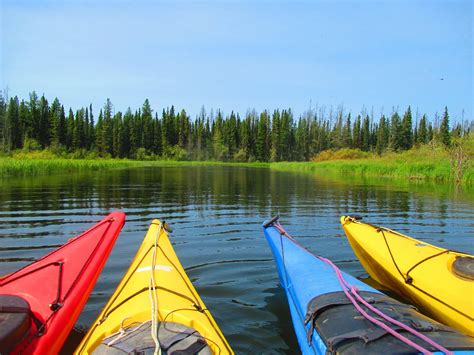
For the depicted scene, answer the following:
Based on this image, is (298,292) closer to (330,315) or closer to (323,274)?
(323,274)

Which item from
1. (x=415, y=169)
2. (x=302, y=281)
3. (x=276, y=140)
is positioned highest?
(x=276, y=140)

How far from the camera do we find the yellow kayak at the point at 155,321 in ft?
7.96

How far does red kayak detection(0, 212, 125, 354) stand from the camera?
2.63 metres

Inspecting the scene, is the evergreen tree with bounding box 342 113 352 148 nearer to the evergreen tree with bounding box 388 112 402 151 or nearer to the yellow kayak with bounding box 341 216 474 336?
the evergreen tree with bounding box 388 112 402 151

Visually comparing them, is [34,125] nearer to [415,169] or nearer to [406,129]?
[415,169]

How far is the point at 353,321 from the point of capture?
277 centimetres

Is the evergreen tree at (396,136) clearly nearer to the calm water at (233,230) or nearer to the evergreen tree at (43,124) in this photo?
the calm water at (233,230)

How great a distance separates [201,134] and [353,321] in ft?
242

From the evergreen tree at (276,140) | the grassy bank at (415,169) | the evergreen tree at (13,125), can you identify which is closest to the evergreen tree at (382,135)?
the evergreen tree at (276,140)

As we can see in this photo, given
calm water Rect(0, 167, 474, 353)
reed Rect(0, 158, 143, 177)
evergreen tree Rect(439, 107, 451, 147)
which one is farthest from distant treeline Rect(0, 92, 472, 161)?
calm water Rect(0, 167, 474, 353)

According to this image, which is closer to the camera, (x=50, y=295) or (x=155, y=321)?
(x=155, y=321)

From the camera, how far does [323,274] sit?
3.88 m

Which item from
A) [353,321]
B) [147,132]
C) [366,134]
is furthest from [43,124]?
[353,321]

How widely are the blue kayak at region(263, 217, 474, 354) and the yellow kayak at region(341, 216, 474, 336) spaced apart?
713 millimetres
